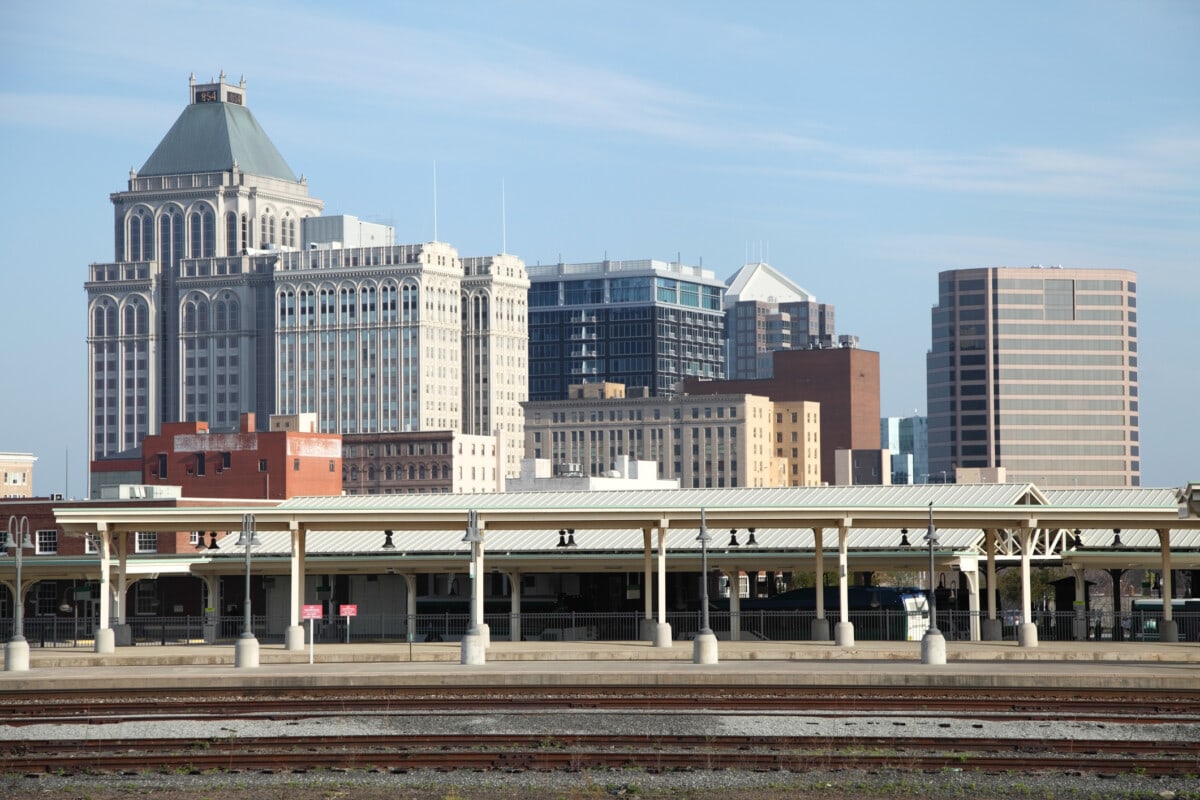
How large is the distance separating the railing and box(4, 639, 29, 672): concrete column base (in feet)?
40.2

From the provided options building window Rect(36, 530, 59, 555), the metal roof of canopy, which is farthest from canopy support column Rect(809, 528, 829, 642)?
building window Rect(36, 530, 59, 555)

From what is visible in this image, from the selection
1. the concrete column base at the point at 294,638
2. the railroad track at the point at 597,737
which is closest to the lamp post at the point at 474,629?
the concrete column base at the point at 294,638

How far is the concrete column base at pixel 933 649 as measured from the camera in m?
45.9

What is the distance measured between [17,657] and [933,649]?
2443 centimetres

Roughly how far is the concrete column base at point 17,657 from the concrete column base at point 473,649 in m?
11.9

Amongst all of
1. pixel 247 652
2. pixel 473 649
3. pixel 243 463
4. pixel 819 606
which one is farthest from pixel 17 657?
pixel 243 463

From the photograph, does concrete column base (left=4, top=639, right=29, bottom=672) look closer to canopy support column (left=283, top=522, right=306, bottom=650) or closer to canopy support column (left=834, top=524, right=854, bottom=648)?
canopy support column (left=283, top=522, right=306, bottom=650)

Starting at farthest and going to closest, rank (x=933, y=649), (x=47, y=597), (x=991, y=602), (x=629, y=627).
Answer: (x=47, y=597) → (x=629, y=627) → (x=991, y=602) → (x=933, y=649)

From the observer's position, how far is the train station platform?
136 feet

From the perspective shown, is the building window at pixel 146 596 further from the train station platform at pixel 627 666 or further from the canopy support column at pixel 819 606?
the canopy support column at pixel 819 606

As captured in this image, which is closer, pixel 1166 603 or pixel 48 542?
pixel 1166 603

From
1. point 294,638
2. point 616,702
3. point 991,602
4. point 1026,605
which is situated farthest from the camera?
point 991,602

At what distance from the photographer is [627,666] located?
4697 centimetres

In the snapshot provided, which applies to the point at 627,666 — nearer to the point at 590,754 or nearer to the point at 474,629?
the point at 474,629
